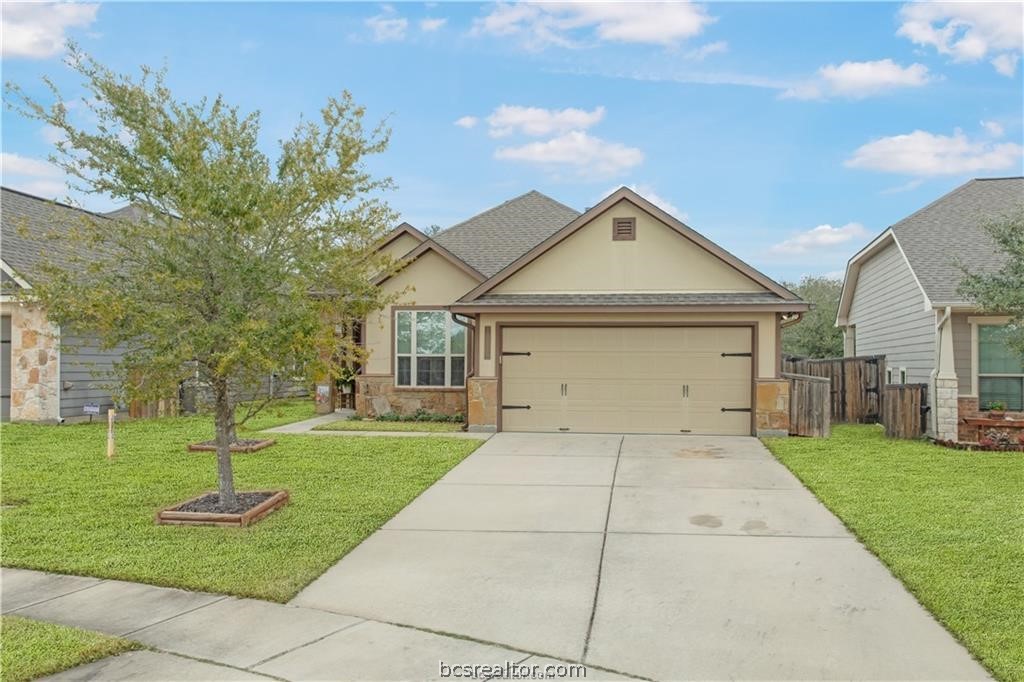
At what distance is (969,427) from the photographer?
1379 cm

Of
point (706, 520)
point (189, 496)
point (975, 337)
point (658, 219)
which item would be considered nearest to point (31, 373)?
point (189, 496)

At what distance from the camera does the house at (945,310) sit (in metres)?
13.9

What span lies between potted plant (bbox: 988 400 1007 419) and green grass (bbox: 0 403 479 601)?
9.97m

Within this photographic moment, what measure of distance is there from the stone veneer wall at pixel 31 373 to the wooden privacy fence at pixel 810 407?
1579 centimetres

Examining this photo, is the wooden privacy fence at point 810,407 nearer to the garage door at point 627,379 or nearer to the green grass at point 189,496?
the garage door at point 627,379

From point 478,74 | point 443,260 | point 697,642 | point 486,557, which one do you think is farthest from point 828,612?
point 478,74

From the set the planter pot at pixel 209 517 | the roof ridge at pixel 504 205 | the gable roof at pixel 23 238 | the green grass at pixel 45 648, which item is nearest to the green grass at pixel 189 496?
the planter pot at pixel 209 517

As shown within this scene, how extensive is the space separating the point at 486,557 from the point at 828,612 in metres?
2.76

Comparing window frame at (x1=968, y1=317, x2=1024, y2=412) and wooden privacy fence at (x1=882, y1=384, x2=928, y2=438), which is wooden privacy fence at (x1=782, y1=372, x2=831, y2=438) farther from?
window frame at (x1=968, y1=317, x2=1024, y2=412)

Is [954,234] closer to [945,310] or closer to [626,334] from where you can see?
[945,310]

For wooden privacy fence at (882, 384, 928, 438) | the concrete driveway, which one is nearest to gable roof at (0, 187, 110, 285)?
the concrete driveway

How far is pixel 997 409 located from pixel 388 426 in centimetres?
1239

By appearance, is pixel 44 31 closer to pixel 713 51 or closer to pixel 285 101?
pixel 285 101

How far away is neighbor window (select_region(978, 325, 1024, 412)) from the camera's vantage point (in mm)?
14289
